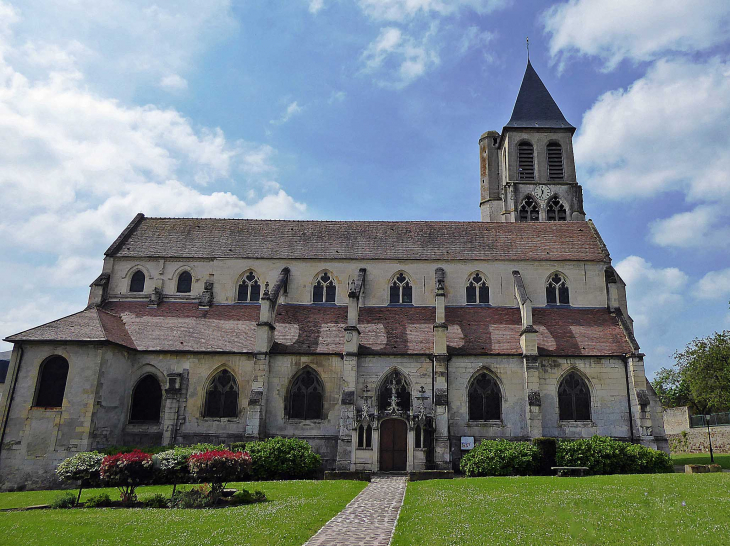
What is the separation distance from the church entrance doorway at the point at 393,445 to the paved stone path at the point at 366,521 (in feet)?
17.6

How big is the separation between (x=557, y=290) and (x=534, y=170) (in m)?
17.6

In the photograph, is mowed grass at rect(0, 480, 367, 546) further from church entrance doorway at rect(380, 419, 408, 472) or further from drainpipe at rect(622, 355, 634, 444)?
drainpipe at rect(622, 355, 634, 444)

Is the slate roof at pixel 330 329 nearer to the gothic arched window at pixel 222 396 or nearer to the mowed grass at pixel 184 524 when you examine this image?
the gothic arched window at pixel 222 396

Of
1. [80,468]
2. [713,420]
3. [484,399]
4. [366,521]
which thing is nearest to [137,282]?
[80,468]

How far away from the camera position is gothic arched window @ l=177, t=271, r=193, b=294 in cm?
3562

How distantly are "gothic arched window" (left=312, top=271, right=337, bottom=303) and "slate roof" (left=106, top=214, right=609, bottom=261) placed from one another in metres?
1.33

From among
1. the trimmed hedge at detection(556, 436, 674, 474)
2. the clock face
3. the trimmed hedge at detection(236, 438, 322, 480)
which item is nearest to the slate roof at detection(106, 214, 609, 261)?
the clock face

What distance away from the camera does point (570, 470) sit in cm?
2486

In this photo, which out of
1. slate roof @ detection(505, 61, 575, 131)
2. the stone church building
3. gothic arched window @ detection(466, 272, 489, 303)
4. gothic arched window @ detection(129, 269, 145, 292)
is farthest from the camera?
slate roof @ detection(505, 61, 575, 131)

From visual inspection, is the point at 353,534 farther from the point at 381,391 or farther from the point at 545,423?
the point at 545,423

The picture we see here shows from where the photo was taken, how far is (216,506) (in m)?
18.0

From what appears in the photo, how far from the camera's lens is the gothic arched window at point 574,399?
28812 mm

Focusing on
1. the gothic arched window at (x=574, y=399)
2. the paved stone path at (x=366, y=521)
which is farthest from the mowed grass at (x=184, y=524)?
the gothic arched window at (x=574, y=399)

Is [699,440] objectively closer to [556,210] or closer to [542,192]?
[556,210]
